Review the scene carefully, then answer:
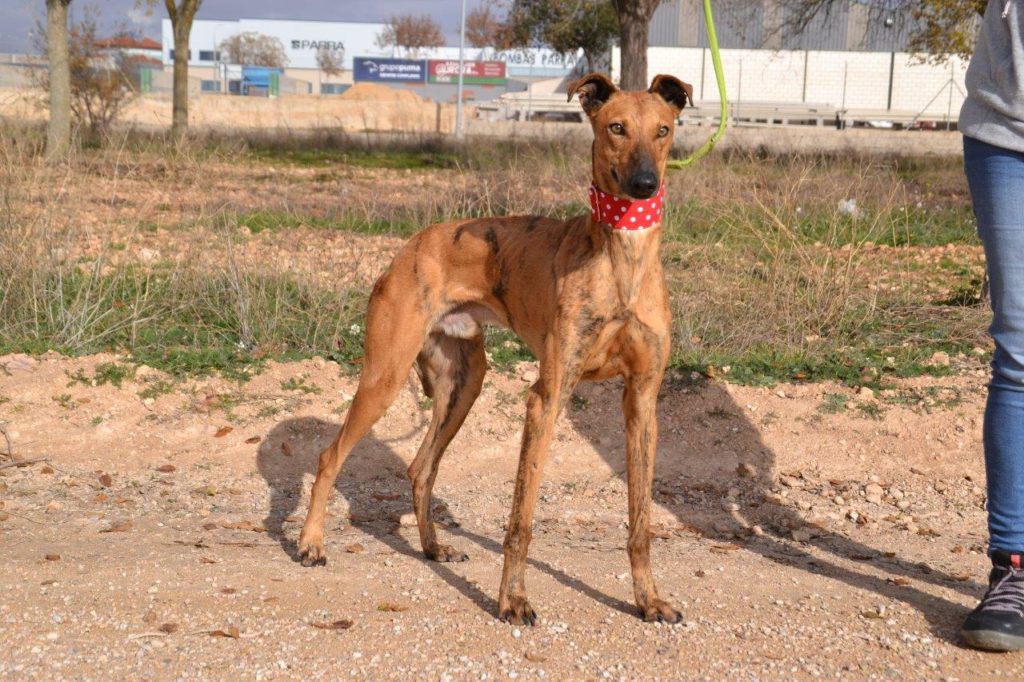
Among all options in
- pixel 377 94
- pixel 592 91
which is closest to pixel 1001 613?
pixel 592 91

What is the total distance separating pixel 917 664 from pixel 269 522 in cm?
293

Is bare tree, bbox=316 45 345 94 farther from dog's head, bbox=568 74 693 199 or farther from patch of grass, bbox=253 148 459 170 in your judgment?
dog's head, bbox=568 74 693 199

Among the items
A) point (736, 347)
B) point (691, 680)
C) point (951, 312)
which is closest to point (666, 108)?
point (691, 680)

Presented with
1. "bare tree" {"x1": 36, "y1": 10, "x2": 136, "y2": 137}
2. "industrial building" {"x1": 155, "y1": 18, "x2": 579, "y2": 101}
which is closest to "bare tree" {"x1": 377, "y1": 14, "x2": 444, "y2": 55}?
"industrial building" {"x1": 155, "y1": 18, "x2": 579, "y2": 101}

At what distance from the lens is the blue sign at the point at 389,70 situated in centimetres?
7625

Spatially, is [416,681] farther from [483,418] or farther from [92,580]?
[483,418]

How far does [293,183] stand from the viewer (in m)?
15.3

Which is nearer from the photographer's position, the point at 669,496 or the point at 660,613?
the point at 660,613

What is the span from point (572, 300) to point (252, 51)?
264 feet

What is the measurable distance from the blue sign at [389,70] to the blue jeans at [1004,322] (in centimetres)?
7512

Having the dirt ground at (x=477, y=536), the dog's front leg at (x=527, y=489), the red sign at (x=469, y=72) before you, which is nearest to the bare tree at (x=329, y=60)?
the red sign at (x=469, y=72)

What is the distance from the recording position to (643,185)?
339 centimetres

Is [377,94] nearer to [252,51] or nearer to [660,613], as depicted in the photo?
[252,51]

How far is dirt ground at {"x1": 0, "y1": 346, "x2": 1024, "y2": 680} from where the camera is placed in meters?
3.42
